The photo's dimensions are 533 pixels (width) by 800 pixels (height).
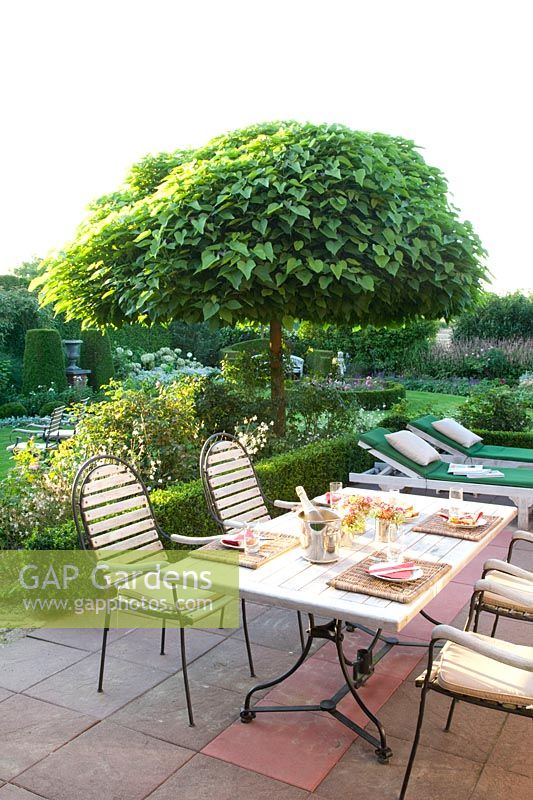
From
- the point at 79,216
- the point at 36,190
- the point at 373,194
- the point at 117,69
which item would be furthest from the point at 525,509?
the point at 36,190

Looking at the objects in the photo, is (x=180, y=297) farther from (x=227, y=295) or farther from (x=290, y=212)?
(x=290, y=212)

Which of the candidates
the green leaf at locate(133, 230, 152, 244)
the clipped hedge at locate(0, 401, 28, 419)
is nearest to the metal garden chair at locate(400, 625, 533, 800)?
the green leaf at locate(133, 230, 152, 244)

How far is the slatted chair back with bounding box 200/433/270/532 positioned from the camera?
13.6 ft

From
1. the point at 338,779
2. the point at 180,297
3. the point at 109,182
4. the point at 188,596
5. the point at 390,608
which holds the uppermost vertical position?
the point at 109,182

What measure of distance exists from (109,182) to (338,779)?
238 inches

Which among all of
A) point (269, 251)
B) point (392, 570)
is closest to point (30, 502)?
point (269, 251)

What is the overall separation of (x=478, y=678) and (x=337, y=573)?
663 mm

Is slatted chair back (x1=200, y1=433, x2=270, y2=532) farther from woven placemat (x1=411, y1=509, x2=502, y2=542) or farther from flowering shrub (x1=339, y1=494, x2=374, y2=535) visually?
woven placemat (x1=411, y1=509, x2=502, y2=542)

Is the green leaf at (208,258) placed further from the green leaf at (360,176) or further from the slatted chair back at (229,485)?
the slatted chair back at (229,485)

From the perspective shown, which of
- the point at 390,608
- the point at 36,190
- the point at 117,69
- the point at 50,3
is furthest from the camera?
the point at 36,190

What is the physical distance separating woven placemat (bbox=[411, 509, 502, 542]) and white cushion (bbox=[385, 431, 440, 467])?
9.25ft

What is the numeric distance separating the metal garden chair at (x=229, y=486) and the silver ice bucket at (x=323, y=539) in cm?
98

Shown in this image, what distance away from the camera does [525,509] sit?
5898 mm

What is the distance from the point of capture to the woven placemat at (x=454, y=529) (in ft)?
11.0
